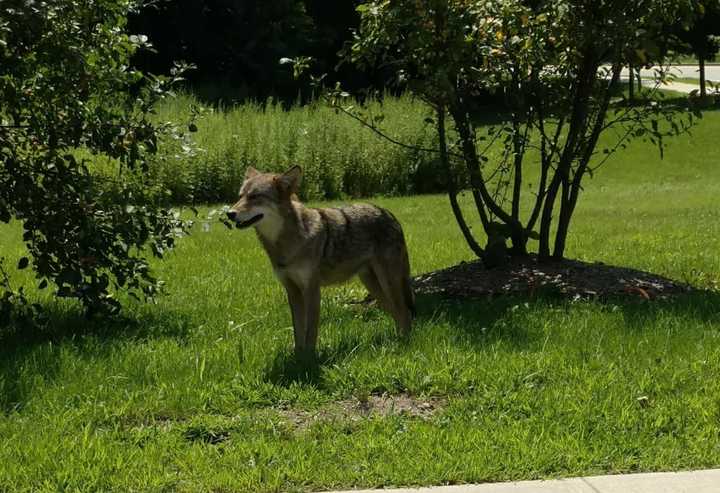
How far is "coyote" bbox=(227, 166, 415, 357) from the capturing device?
6.86m

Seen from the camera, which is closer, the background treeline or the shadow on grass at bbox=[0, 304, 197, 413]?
the shadow on grass at bbox=[0, 304, 197, 413]

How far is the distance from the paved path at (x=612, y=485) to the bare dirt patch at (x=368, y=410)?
3.58ft

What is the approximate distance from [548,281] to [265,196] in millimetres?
3434

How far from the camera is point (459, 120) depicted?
9.23m

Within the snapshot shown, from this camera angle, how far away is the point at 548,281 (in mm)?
8938

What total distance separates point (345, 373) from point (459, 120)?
3.92 m

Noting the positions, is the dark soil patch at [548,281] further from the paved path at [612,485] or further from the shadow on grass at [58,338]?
the paved path at [612,485]

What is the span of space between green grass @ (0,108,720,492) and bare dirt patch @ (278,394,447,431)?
47 mm

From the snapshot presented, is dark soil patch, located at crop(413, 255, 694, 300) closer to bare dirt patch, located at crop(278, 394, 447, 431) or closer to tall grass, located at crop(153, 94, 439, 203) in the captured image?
bare dirt patch, located at crop(278, 394, 447, 431)

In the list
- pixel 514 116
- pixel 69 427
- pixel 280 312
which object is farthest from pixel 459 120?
pixel 69 427

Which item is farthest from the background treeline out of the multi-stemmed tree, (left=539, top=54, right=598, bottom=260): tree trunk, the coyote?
the coyote

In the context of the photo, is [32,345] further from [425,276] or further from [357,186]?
[357,186]

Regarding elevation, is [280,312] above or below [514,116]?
below

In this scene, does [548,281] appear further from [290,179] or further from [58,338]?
[58,338]
